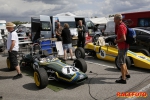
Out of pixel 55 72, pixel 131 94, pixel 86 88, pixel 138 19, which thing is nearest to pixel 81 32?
pixel 55 72

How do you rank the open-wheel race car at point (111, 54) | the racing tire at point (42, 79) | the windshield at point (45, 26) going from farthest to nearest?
the windshield at point (45, 26)
the open-wheel race car at point (111, 54)
the racing tire at point (42, 79)

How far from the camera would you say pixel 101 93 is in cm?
429

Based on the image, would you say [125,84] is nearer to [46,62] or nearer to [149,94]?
[149,94]

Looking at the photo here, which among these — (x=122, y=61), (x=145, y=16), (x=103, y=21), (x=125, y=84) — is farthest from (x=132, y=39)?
(x=103, y=21)

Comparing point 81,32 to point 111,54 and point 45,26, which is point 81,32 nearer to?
point 111,54

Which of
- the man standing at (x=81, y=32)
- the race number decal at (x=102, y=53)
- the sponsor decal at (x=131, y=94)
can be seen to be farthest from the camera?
the man standing at (x=81, y=32)

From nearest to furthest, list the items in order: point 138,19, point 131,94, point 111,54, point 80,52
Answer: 1. point 131,94
2. point 111,54
3. point 80,52
4. point 138,19

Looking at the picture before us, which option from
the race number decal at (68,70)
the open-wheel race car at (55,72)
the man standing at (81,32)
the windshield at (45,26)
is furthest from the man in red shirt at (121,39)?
the windshield at (45,26)

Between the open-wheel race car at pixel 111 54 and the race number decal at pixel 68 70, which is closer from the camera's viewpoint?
the race number decal at pixel 68 70

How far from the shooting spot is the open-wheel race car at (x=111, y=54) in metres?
6.11

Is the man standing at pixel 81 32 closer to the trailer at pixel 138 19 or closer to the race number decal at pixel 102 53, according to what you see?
the race number decal at pixel 102 53

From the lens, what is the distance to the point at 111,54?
7348 millimetres

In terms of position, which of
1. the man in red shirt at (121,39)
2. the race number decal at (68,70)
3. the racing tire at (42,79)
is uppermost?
the man in red shirt at (121,39)

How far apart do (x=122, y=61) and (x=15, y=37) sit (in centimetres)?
342
